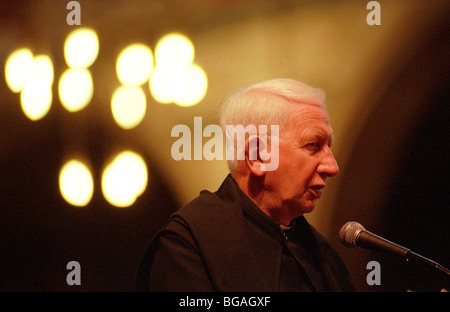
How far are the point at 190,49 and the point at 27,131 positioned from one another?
0.85 m

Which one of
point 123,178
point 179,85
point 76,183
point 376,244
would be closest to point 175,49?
Answer: point 179,85

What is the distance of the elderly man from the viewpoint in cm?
155

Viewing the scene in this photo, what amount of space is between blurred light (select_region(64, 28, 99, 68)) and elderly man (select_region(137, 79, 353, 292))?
802 millimetres

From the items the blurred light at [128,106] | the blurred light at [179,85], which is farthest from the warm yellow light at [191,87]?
the blurred light at [128,106]

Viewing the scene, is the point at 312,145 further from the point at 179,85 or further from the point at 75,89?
the point at 75,89

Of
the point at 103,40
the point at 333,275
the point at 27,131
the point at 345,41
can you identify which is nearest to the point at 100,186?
the point at 27,131

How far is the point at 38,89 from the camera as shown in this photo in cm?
223

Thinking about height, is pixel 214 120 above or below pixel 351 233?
above

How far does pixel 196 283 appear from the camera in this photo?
4.86 ft

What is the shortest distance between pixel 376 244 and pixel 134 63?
1.38m

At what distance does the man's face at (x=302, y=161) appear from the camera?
1.71 meters

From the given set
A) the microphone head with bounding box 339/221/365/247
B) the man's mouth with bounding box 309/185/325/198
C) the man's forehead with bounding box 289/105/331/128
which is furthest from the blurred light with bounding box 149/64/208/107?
the microphone head with bounding box 339/221/365/247

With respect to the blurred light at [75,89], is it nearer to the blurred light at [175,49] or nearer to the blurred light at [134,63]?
the blurred light at [134,63]

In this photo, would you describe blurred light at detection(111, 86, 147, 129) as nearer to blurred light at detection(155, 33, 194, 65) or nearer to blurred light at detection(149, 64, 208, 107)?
blurred light at detection(149, 64, 208, 107)
